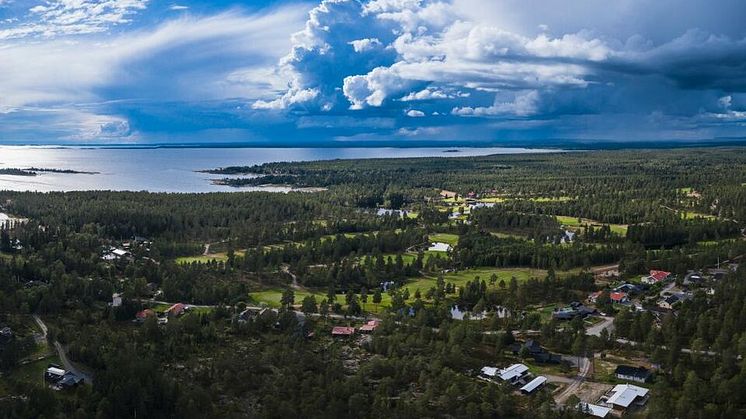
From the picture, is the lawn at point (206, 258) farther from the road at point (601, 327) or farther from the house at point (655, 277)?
the house at point (655, 277)

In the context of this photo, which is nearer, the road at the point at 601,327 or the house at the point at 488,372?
the house at the point at 488,372

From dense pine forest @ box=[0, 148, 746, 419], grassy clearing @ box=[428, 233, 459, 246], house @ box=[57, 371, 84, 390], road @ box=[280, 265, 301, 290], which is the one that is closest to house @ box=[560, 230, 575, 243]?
dense pine forest @ box=[0, 148, 746, 419]

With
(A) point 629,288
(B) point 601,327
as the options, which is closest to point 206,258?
(B) point 601,327

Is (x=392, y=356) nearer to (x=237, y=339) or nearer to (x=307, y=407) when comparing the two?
(x=307, y=407)

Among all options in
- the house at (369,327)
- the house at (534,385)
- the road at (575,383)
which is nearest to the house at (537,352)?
the road at (575,383)

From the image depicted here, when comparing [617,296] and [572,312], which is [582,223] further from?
[572,312]

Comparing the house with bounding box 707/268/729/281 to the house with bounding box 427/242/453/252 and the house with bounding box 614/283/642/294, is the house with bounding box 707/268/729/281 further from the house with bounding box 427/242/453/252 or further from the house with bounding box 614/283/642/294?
the house with bounding box 427/242/453/252

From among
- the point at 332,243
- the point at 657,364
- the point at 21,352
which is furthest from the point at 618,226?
the point at 21,352
